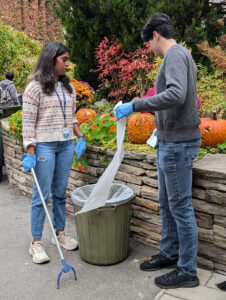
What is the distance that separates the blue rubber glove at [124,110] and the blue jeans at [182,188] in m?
0.36

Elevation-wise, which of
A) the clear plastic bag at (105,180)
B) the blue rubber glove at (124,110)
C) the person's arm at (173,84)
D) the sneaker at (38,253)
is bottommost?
the sneaker at (38,253)

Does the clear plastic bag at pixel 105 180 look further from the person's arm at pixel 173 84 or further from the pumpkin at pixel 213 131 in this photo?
the pumpkin at pixel 213 131

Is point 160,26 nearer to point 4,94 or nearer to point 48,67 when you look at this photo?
point 48,67

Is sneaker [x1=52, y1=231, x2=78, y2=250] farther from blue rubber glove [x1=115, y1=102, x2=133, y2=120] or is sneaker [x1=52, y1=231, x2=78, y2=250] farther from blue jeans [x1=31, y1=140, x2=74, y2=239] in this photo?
blue rubber glove [x1=115, y1=102, x2=133, y2=120]

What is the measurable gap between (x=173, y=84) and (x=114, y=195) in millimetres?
1403

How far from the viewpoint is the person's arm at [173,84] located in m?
2.32

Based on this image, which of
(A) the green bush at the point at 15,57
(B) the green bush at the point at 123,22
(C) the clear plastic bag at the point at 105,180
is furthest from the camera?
(A) the green bush at the point at 15,57

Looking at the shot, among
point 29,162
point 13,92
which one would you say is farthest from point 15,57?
point 29,162

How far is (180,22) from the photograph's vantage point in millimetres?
5574

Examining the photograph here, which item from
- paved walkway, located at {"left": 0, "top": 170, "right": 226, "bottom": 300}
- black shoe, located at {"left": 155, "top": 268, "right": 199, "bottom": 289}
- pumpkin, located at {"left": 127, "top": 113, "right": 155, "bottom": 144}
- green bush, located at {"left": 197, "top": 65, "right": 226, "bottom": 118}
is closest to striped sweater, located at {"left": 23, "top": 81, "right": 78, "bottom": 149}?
pumpkin, located at {"left": 127, "top": 113, "right": 155, "bottom": 144}

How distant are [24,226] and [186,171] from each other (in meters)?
2.33

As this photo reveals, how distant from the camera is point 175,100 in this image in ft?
7.65

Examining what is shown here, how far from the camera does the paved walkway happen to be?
2.73m

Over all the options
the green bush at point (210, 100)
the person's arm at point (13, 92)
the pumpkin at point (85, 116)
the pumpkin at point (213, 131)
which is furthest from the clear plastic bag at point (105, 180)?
the person's arm at point (13, 92)
